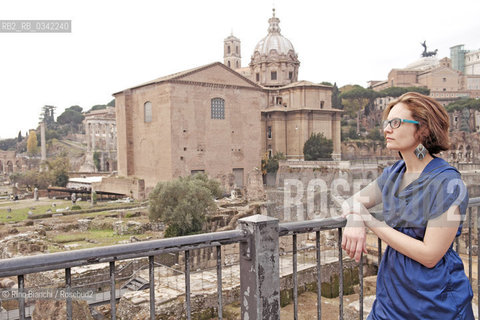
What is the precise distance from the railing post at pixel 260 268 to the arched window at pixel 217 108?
82.3 ft

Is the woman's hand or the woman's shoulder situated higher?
the woman's shoulder

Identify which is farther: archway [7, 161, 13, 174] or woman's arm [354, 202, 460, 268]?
archway [7, 161, 13, 174]

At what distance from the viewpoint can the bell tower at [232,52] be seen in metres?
52.7

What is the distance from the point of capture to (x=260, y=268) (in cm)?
175

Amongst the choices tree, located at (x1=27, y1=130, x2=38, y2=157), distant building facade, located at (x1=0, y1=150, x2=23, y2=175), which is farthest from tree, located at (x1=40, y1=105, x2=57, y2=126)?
distant building facade, located at (x1=0, y1=150, x2=23, y2=175)

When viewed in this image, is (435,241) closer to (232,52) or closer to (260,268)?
(260,268)

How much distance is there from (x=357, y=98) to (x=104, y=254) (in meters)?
48.7

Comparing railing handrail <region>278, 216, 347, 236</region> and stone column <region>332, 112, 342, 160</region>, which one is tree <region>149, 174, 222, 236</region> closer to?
railing handrail <region>278, 216, 347, 236</region>

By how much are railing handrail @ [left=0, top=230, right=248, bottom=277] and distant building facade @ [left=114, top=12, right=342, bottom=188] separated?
76.0 ft

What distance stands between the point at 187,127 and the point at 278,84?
15.1m

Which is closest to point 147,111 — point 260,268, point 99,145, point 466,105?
point 99,145

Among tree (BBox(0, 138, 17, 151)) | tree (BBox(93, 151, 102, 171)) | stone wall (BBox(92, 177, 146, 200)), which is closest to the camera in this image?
stone wall (BBox(92, 177, 146, 200))

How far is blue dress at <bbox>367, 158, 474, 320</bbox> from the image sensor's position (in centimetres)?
148

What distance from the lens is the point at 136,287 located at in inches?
368
